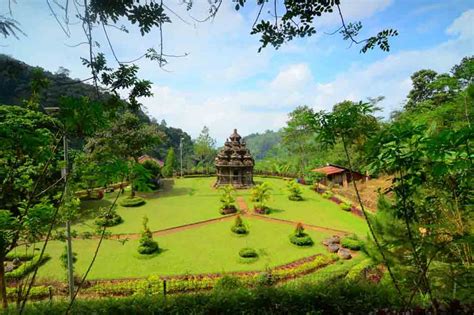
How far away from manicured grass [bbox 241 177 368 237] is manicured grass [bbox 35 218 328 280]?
2.26 metres

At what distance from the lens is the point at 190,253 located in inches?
525

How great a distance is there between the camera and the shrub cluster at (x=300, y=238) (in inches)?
555

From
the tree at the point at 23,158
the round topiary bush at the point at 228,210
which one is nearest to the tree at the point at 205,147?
the round topiary bush at the point at 228,210

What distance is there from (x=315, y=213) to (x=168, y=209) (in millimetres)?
10193

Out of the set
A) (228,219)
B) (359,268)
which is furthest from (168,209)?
(359,268)

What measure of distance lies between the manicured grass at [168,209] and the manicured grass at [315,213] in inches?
128

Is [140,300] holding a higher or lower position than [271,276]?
higher

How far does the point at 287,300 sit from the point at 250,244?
9.15m

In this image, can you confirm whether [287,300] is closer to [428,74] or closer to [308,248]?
[308,248]

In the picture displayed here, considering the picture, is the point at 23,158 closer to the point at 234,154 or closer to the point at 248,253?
the point at 248,253

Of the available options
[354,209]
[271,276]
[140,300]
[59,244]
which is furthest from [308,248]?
[59,244]

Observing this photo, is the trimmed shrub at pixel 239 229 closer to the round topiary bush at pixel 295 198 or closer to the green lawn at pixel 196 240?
the green lawn at pixel 196 240

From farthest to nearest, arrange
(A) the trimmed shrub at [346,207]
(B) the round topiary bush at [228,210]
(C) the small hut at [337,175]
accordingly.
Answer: (C) the small hut at [337,175] → (A) the trimmed shrub at [346,207] → (B) the round topiary bush at [228,210]

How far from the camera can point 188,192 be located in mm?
26703
